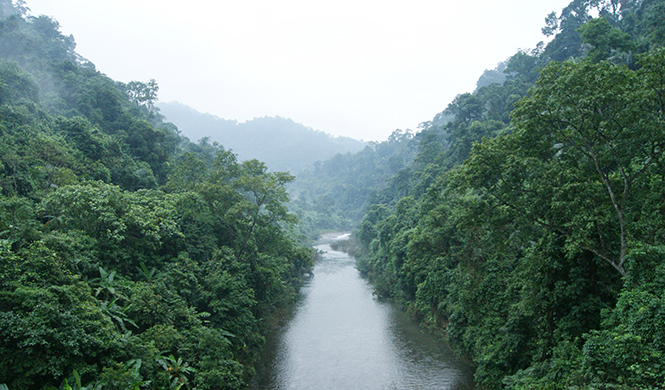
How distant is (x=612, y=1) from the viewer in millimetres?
42625

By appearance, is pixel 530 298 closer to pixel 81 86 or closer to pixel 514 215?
pixel 514 215

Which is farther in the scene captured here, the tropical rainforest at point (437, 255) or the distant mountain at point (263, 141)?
the distant mountain at point (263, 141)

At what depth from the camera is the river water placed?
1552cm

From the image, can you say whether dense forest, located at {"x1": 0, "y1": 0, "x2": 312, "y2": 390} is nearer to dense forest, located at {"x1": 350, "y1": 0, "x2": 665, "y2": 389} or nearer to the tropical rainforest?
the tropical rainforest

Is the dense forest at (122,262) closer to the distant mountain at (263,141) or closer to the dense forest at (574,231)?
the dense forest at (574,231)

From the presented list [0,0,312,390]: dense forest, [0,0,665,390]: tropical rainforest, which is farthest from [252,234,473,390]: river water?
[0,0,312,390]: dense forest

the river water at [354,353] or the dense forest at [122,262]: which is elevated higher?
the dense forest at [122,262]

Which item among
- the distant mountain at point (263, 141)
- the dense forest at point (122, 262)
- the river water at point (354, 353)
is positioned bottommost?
the river water at point (354, 353)

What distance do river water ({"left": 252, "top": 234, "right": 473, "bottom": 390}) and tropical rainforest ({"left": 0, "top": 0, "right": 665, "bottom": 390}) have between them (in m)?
1.19

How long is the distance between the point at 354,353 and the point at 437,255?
7.28 metres

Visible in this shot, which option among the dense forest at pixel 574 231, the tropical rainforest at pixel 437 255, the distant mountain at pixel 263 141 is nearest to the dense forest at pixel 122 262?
the tropical rainforest at pixel 437 255

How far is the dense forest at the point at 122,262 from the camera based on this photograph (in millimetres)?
9055

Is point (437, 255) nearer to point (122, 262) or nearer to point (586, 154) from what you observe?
point (586, 154)

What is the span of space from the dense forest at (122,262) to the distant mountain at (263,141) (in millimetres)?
139244
